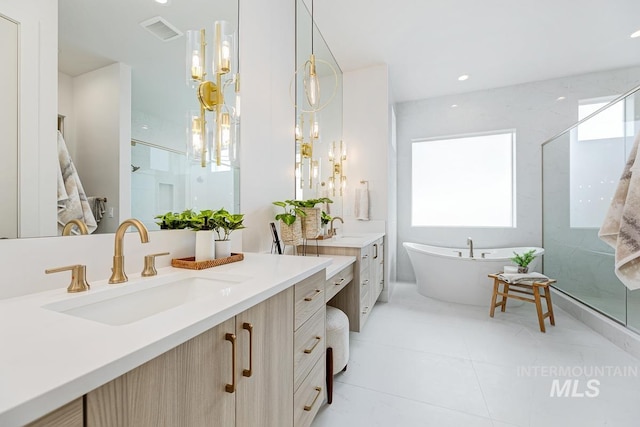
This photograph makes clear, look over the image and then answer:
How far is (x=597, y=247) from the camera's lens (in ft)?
8.75

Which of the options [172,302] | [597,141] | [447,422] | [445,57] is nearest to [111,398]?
[172,302]

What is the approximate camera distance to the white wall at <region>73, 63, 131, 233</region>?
0.83 meters

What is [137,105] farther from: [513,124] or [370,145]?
[513,124]

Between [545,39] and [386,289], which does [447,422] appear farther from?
[545,39]

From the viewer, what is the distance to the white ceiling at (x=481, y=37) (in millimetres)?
2330

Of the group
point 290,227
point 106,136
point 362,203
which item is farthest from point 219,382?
point 362,203

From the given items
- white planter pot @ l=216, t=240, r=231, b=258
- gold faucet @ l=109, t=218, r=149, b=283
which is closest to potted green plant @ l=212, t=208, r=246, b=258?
white planter pot @ l=216, t=240, r=231, b=258

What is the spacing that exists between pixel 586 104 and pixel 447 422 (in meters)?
4.31

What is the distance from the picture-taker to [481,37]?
2.71 meters

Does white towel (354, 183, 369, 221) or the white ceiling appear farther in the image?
white towel (354, 183, 369, 221)

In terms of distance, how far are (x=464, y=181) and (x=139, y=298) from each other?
170 inches

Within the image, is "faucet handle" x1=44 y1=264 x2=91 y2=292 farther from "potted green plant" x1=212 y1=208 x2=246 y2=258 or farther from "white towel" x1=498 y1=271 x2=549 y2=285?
"white towel" x1=498 y1=271 x2=549 y2=285

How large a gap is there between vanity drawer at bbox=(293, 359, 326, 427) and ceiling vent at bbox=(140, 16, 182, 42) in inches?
62.1

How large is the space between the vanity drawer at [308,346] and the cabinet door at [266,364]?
0.17ft
